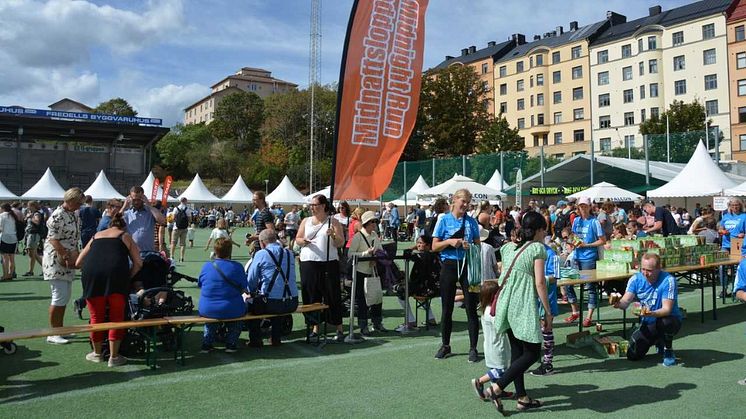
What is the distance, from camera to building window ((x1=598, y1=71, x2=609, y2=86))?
67625 mm

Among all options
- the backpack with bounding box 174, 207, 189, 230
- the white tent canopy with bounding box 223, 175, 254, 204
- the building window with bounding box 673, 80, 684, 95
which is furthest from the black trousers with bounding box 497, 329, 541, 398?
the building window with bounding box 673, 80, 684, 95

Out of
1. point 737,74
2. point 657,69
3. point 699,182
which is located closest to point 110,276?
point 699,182

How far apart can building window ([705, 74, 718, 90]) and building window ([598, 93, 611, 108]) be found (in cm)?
1059

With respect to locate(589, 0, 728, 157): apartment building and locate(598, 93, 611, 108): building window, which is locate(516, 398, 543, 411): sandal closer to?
locate(589, 0, 728, 157): apartment building

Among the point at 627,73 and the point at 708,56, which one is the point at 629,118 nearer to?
the point at 627,73

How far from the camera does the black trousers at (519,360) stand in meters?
4.51

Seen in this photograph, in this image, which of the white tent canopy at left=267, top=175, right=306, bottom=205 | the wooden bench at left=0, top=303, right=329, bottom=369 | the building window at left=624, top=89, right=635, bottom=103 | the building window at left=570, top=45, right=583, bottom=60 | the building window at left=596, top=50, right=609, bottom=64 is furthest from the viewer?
the building window at left=570, top=45, right=583, bottom=60

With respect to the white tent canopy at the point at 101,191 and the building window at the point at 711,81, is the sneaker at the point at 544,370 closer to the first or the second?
the white tent canopy at the point at 101,191

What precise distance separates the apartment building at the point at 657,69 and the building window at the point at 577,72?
1.27 metres

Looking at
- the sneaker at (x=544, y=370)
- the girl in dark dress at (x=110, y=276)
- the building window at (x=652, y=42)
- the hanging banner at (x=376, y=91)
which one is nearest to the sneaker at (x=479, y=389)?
the sneaker at (x=544, y=370)

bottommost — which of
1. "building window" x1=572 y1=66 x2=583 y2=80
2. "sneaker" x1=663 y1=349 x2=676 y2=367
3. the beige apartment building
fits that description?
"sneaker" x1=663 y1=349 x2=676 y2=367

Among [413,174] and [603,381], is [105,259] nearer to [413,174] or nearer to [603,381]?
[603,381]

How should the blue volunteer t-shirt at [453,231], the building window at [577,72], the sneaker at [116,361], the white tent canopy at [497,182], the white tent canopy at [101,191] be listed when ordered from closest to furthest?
the sneaker at [116,361] → the blue volunteer t-shirt at [453,231] → the white tent canopy at [497,182] → the white tent canopy at [101,191] → the building window at [577,72]

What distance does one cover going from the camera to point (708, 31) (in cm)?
5953
